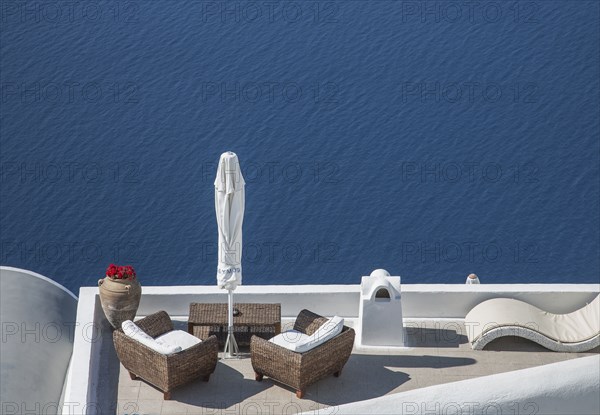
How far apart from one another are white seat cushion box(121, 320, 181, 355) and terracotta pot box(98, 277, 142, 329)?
73cm

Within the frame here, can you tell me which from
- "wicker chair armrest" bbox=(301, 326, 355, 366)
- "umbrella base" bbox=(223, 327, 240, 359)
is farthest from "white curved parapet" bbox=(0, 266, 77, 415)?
"wicker chair armrest" bbox=(301, 326, 355, 366)

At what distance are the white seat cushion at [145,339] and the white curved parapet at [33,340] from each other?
1.94 m

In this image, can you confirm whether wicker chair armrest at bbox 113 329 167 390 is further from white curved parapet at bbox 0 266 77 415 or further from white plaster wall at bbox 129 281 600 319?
white curved parapet at bbox 0 266 77 415

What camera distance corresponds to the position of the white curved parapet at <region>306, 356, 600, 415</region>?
954cm

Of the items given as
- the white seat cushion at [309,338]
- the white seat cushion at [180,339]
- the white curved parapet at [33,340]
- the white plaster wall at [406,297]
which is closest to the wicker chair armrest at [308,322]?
the white seat cushion at [309,338]

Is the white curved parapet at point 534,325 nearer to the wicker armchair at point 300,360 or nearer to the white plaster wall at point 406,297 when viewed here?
the white plaster wall at point 406,297

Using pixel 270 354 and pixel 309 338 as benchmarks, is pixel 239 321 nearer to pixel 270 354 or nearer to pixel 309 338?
pixel 270 354

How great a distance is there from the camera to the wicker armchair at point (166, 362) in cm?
1340

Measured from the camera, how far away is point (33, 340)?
621 inches

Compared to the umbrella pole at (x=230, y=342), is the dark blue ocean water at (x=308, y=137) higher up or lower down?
higher up

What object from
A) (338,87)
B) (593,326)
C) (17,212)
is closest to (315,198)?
(338,87)

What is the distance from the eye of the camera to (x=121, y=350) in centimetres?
1381

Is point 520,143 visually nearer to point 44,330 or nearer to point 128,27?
point 128,27

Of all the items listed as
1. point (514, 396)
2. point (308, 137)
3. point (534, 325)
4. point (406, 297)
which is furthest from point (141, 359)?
point (308, 137)
